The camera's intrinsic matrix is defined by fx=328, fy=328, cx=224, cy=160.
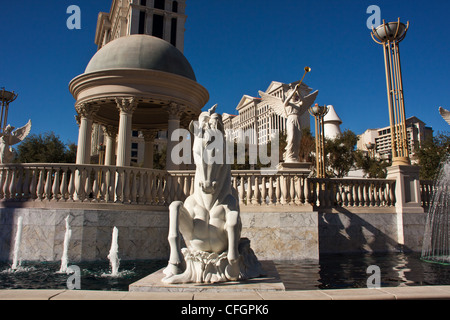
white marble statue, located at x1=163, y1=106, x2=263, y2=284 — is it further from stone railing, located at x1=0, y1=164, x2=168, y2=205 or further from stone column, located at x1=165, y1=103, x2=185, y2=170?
stone column, located at x1=165, y1=103, x2=185, y2=170

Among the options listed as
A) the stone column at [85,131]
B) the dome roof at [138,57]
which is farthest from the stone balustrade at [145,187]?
the dome roof at [138,57]

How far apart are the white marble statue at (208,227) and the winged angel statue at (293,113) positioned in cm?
647

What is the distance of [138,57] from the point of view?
14617 millimetres

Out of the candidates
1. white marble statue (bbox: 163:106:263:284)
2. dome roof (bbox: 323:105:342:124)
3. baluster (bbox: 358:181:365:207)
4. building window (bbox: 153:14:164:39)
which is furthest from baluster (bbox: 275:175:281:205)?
building window (bbox: 153:14:164:39)

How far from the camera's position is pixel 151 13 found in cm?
6309

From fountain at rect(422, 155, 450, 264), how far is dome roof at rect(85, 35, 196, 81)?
12117mm

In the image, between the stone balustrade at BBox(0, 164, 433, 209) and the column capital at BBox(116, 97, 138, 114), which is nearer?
the stone balustrade at BBox(0, 164, 433, 209)

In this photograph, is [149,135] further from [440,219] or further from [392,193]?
[440,219]

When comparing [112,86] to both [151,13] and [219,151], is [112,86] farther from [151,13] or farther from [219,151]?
[151,13]

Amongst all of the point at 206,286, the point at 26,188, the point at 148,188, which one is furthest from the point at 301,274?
the point at 26,188

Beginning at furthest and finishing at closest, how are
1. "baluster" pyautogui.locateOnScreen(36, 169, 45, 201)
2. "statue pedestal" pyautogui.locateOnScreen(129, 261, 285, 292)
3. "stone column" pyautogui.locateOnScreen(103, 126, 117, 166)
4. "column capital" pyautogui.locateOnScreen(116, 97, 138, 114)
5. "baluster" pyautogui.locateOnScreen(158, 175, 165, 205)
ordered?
1. "stone column" pyautogui.locateOnScreen(103, 126, 117, 166)
2. "column capital" pyautogui.locateOnScreen(116, 97, 138, 114)
3. "baluster" pyautogui.locateOnScreen(158, 175, 165, 205)
4. "baluster" pyautogui.locateOnScreen(36, 169, 45, 201)
5. "statue pedestal" pyautogui.locateOnScreen(129, 261, 285, 292)

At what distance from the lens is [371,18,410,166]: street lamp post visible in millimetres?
13578

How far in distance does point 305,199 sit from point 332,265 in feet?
7.76

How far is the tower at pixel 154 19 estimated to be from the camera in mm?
62344
